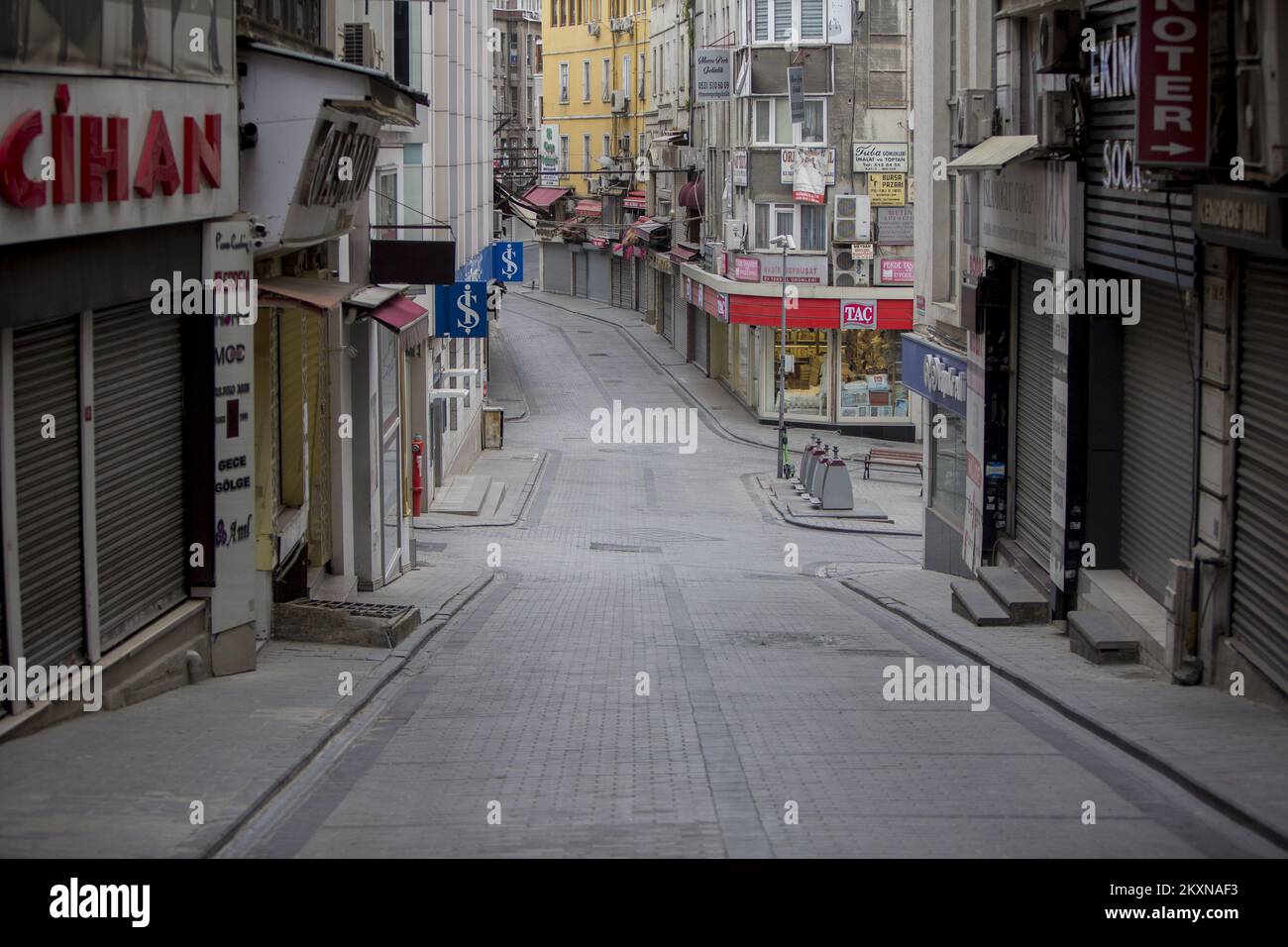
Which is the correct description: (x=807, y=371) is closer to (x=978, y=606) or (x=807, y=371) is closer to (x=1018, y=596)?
(x=978, y=606)

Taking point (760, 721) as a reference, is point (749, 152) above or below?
above

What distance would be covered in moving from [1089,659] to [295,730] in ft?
22.3

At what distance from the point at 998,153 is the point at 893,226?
26.5m

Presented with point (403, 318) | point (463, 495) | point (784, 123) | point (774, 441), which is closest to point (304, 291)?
point (403, 318)

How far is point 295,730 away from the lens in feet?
35.3

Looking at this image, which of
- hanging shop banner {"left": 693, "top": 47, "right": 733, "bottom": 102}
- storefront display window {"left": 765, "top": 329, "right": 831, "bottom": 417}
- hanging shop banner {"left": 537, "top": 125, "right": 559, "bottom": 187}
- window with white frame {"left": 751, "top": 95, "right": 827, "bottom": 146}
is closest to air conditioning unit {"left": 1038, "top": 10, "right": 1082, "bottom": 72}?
window with white frame {"left": 751, "top": 95, "right": 827, "bottom": 146}

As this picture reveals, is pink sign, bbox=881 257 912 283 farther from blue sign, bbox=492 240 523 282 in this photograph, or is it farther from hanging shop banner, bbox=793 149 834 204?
blue sign, bbox=492 240 523 282

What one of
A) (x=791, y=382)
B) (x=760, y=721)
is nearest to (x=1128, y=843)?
(x=760, y=721)

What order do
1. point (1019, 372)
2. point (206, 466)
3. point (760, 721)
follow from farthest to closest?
point (1019, 372) < point (206, 466) < point (760, 721)

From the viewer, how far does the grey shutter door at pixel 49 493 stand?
32.0 ft

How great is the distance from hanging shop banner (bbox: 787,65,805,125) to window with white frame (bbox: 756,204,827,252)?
231cm

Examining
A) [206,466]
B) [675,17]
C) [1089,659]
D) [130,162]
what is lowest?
[1089,659]

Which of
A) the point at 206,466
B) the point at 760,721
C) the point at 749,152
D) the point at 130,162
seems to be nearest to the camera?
the point at 130,162

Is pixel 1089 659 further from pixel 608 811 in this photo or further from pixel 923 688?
pixel 608 811
